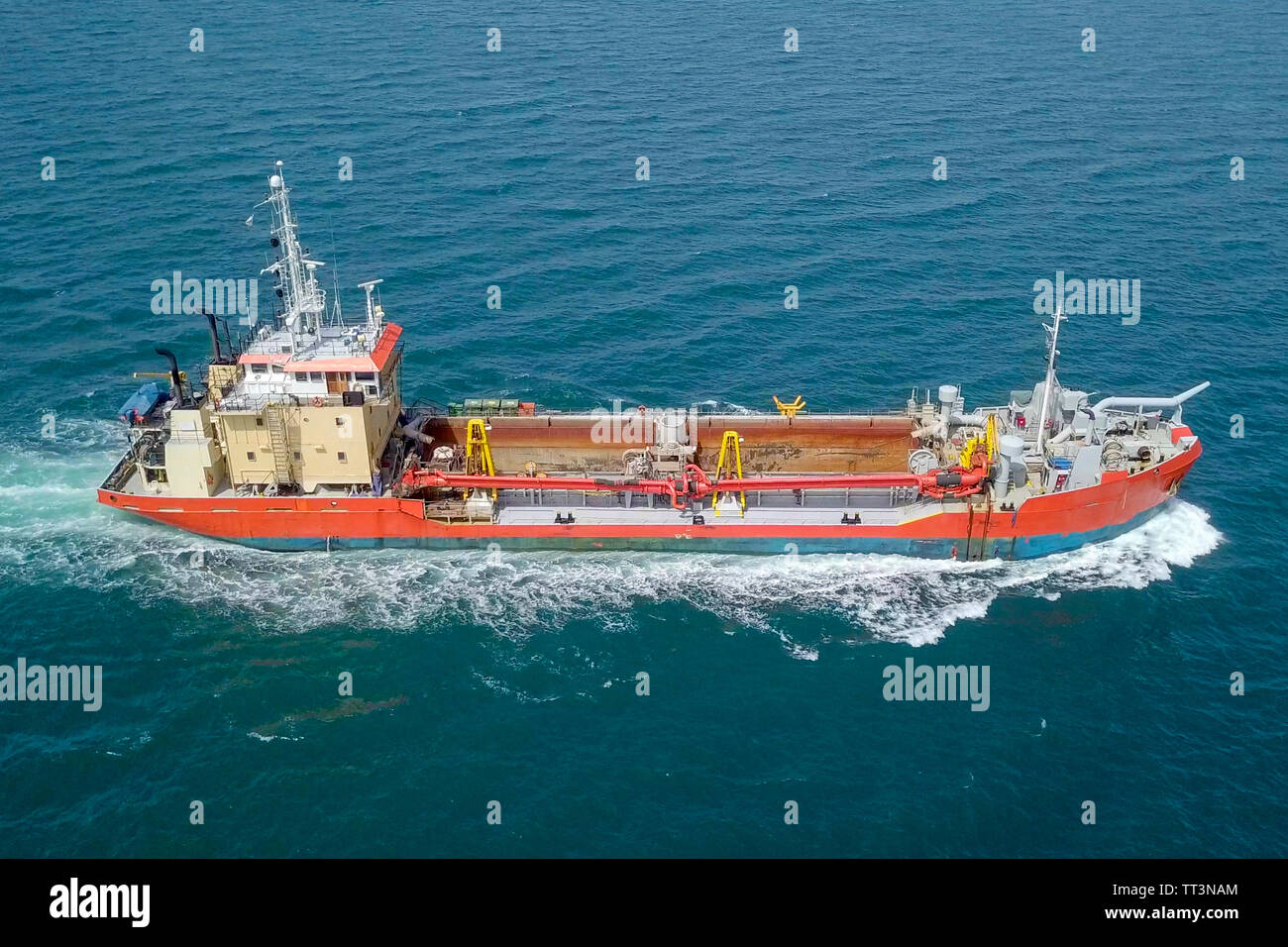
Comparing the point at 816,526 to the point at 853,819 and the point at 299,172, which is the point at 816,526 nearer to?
the point at 853,819

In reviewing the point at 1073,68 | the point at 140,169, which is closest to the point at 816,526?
the point at 140,169

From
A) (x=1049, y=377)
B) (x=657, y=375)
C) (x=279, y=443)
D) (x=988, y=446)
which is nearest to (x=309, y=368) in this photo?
(x=279, y=443)

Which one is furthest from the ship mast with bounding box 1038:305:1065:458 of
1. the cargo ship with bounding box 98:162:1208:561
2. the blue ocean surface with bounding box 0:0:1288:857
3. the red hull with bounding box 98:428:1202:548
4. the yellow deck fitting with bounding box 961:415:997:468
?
the blue ocean surface with bounding box 0:0:1288:857

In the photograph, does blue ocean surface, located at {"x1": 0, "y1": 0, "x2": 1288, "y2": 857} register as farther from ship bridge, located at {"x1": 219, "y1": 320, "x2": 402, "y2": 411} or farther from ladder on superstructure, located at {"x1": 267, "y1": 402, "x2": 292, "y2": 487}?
ship bridge, located at {"x1": 219, "y1": 320, "x2": 402, "y2": 411}

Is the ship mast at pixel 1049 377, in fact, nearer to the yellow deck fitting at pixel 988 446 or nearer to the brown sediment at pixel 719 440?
the yellow deck fitting at pixel 988 446

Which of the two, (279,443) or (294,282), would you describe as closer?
(279,443)

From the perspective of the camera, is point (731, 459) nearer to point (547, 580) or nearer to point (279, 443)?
point (547, 580)
